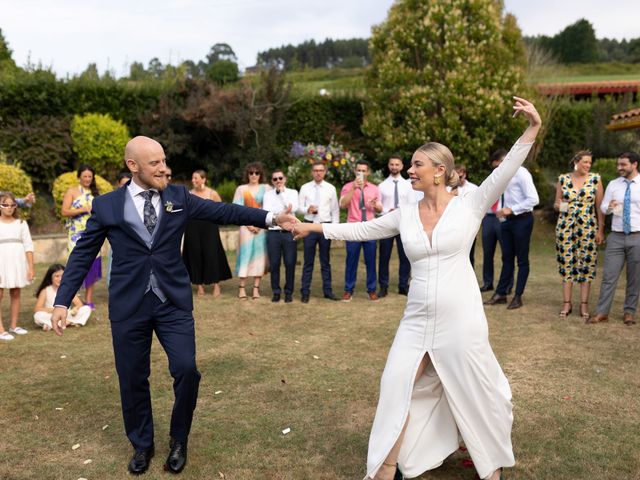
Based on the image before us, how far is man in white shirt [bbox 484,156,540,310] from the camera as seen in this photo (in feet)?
29.8

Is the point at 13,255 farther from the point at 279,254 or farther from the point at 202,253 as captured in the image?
the point at 279,254

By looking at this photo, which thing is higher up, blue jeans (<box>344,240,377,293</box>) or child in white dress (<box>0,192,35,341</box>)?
child in white dress (<box>0,192,35,341</box>)

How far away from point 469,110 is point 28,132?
461 inches

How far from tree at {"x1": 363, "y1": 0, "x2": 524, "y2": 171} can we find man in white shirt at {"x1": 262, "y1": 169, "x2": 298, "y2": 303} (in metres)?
8.13

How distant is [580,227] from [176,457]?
6.47 metres

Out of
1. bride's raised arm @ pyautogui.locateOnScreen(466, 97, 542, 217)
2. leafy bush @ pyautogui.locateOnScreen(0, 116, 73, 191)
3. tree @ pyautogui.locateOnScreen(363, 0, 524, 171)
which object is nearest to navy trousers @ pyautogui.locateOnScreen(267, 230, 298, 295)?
bride's raised arm @ pyautogui.locateOnScreen(466, 97, 542, 217)

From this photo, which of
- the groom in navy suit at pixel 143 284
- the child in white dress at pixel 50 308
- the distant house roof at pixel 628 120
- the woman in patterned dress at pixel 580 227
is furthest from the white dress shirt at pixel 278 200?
the distant house roof at pixel 628 120

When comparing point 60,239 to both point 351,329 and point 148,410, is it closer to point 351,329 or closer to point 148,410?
point 351,329

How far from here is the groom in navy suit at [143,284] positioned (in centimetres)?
413

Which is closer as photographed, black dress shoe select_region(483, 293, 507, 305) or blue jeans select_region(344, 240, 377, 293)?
black dress shoe select_region(483, 293, 507, 305)

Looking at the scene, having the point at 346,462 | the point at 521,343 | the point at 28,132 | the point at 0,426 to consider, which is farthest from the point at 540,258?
the point at 28,132

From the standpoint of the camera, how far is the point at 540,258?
45.7 feet

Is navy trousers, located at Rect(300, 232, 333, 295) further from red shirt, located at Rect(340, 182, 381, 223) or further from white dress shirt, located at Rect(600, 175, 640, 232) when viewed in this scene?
white dress shirt, located at Rect(600, 175, 640, 232)

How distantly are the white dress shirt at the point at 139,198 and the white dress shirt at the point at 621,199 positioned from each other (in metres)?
6.18
